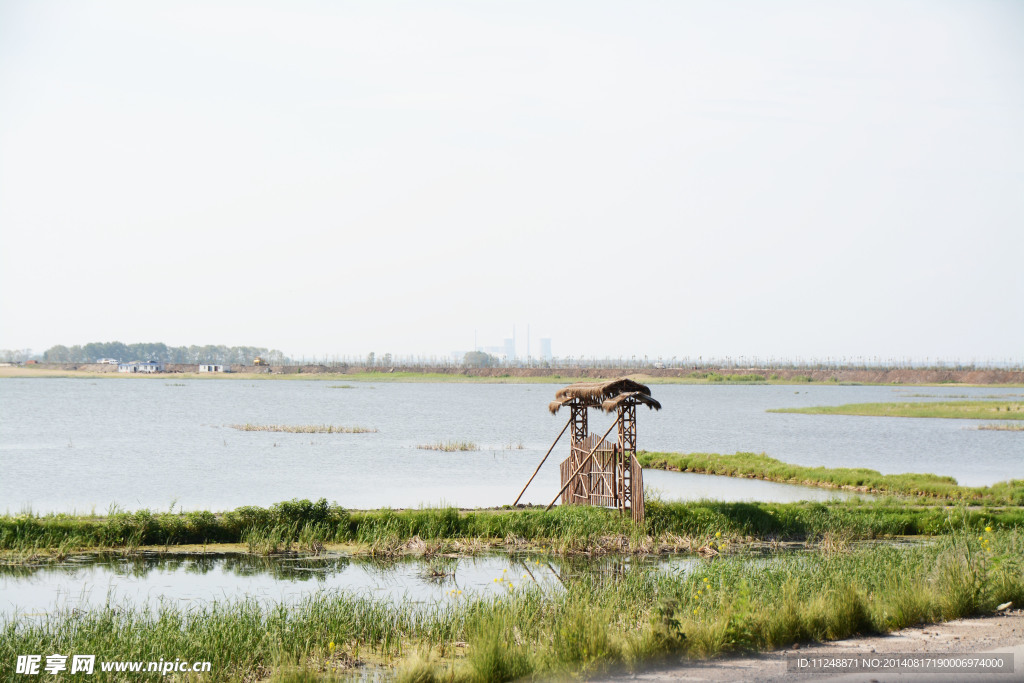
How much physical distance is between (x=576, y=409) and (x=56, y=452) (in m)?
36.4

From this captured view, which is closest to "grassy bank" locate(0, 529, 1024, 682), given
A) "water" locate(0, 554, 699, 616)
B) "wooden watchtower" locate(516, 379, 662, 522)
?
"water" locate(0, 554, 699, 616)

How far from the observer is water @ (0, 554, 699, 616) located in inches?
725

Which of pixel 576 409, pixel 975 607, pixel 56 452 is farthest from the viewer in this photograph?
pixel 56 452

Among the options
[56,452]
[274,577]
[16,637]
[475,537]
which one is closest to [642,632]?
[16,637]

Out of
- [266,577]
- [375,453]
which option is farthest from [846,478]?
[266,577]

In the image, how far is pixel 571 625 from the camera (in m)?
11.6

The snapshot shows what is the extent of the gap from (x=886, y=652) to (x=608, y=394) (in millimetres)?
15396

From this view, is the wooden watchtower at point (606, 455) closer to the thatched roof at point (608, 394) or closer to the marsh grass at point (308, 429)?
the thatched roof at point (608, 394)

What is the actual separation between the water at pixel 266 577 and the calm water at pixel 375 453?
15.0 feet

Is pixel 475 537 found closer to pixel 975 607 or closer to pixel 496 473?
pixel 975 607

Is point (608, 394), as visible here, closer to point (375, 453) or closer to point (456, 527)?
point (456, 527)

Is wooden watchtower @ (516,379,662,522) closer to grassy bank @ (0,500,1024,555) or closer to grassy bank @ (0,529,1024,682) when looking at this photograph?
grassy bank @ (0,500,1024,555)

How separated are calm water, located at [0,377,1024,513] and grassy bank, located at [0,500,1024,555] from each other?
2460 mm

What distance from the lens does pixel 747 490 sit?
38.6m
